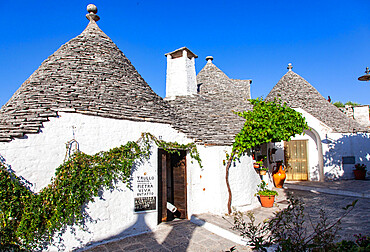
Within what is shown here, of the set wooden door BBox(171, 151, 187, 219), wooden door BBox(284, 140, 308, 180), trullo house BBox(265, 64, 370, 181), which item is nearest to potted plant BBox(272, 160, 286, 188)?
trullo house BBox(265, 64, 370, 181)

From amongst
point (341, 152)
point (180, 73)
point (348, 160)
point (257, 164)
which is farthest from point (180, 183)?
point (348, 160)

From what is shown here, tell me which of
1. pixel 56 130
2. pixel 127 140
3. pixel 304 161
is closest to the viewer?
pixel 56 130

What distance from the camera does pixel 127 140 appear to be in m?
6.45

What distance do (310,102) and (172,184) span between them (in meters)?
11.8

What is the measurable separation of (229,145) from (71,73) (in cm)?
558

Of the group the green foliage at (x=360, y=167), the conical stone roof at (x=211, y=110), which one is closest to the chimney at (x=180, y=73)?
the conical stone roof at (x=211, y=110)

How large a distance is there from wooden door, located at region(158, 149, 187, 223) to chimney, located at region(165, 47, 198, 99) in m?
3.63

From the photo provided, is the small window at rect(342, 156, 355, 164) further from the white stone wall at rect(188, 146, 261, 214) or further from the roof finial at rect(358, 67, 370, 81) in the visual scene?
the white stone wall at rect(188, 146, 261, 214)

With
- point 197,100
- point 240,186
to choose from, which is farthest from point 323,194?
point 197,100

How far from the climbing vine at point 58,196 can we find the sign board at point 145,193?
0.37 meters

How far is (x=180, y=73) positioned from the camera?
11.0 m

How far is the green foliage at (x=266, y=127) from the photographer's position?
25.7ft

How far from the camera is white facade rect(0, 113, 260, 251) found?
16.9 feet

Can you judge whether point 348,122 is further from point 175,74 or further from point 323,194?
point 175,74
